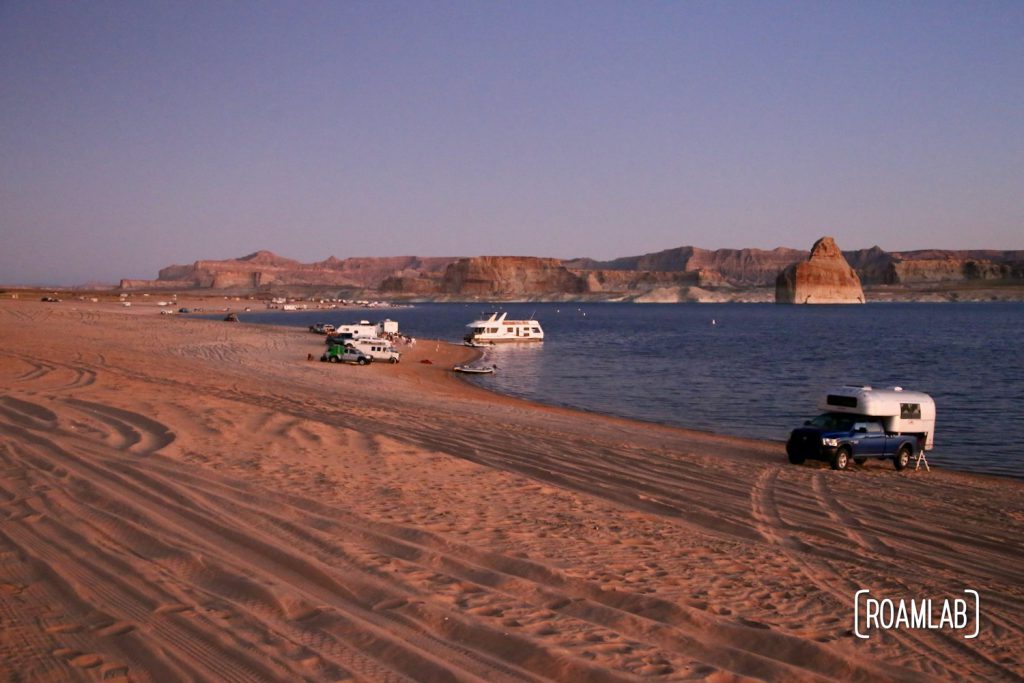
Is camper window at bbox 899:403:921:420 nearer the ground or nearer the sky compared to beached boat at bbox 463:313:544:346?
nearer the sky

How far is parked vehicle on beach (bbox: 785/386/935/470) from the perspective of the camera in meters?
16.9

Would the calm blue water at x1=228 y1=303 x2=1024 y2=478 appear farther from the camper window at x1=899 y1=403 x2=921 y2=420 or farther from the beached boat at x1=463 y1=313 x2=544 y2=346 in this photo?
the camper window at x1=899 y1=403 x2=921 y2=420

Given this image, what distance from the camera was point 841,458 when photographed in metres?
16.8

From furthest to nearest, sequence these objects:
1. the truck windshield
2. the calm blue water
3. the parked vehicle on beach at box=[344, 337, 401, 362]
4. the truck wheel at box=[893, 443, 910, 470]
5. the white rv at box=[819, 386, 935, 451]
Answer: the parked vehicle on beach at box=[344, 337, 401, 362] → the calm blue water → the truck wheel at box=[893, 443, 910, 470] → the white rv at box=[819, 386, 935, 451] → the truck windshield

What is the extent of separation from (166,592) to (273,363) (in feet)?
114

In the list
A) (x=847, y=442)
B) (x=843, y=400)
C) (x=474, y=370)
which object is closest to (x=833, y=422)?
→ (x=843, y=400)

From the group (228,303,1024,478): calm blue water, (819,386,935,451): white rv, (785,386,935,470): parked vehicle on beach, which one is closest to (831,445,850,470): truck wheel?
(785,386,935,470): parked vehicle on beach

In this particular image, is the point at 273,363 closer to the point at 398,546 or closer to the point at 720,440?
the point at 720,440

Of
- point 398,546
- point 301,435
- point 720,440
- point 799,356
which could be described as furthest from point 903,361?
point 398,546

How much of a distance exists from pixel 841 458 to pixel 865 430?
106 centimetres

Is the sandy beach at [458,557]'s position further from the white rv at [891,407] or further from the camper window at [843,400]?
the camper window at [843,400]

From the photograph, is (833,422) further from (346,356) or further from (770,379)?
(346,356)

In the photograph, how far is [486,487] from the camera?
474 inches

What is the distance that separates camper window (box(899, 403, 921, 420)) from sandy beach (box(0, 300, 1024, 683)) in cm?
126
